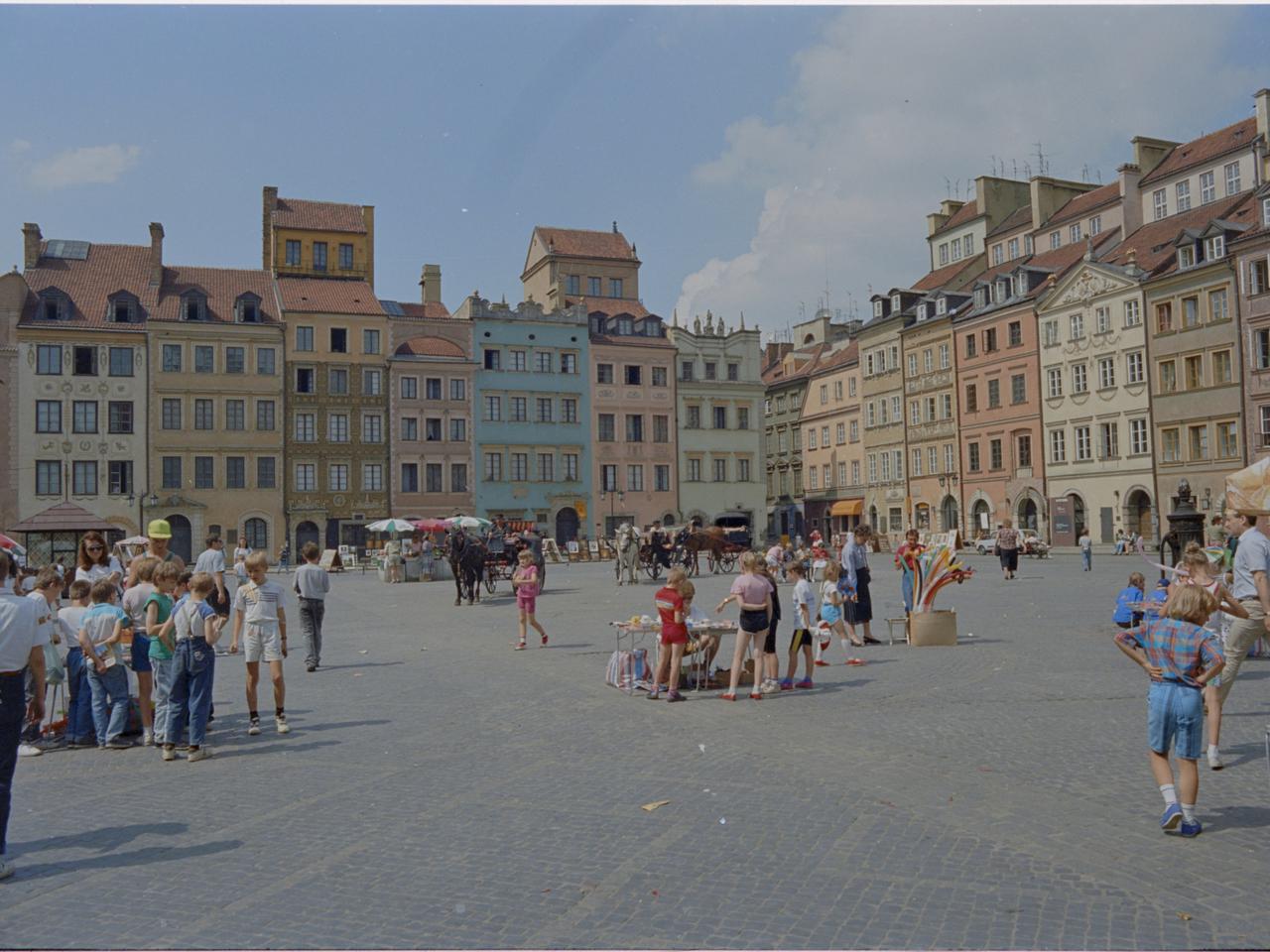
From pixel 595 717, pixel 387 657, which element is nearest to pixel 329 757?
pixel 595 717

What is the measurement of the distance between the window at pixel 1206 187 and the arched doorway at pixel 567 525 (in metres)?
35.3

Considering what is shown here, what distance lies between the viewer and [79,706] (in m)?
10.5

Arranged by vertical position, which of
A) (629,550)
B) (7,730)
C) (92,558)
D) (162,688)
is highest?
(92,558)

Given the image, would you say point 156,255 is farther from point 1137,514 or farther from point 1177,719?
point 1177,719

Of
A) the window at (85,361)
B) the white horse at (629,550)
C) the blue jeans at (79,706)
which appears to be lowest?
the blue jeans at (79,706)

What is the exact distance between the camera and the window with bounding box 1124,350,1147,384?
165 feet

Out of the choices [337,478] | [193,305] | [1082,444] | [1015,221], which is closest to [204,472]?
[337,478]

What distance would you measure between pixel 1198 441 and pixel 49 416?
5234 centimetres

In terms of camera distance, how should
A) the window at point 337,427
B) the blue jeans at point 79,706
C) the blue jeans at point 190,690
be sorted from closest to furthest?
the blue jeans at point 190,690
the blue jeans at point 79,706
the window at point 337,427

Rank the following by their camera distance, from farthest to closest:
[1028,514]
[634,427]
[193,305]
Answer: [634,427], [193,305], [1028,514]

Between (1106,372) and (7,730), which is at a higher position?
(1106,372)

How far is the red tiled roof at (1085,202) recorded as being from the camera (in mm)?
56425

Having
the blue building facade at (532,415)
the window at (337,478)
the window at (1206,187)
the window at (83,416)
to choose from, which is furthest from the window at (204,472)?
the window at (1206,187)

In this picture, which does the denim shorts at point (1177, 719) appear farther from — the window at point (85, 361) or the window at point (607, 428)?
the window at point (607, 428)
